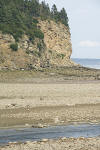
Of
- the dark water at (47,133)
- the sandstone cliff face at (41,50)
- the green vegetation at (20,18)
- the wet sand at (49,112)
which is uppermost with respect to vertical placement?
the green vegetation at (20,18)

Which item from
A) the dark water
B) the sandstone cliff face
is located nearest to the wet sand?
the dark water

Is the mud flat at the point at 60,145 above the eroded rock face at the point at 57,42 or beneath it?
beneath

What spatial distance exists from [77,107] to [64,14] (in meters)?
83.5

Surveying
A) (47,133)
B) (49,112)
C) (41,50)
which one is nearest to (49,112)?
→ (49,112)

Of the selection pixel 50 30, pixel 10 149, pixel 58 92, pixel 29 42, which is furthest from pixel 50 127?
pixel 50 30

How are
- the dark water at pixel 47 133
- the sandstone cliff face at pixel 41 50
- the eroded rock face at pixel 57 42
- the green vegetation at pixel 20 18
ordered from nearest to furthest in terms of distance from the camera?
the dark water at pixel 47 133 < the sandstone cliff face at pixel 41 50 < the green vegetation at pixel 20 18 < the eroded rock face at pixel 57 42

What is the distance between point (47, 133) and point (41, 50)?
56569 millimetres

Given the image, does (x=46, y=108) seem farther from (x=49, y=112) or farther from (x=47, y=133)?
(x=47, y=133)

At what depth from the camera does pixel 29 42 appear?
69.3m

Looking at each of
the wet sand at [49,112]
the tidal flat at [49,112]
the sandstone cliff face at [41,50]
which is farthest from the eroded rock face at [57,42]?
the wet sand at [49,112]

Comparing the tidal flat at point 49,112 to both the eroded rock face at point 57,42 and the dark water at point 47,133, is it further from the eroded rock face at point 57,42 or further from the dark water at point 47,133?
the eroded rock face at point 57,42

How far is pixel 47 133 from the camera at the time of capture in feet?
53.8

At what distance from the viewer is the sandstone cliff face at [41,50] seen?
60.3 meters

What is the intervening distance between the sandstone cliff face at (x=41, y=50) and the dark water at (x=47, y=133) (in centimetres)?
4013
